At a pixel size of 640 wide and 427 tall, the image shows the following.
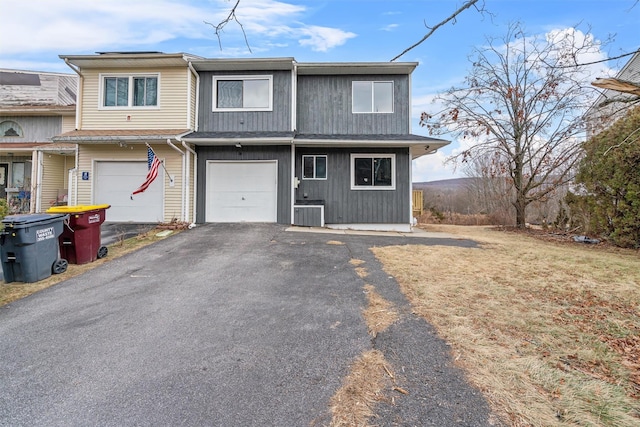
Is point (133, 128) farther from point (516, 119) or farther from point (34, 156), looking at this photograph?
point (516, 119)

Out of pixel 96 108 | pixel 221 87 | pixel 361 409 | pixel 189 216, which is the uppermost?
pixel 221 87

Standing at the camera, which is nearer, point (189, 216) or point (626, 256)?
point (626, 256)

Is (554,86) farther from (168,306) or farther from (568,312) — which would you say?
Result: (168,306)

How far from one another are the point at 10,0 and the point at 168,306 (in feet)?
18.8

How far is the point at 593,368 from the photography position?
2.58 meters

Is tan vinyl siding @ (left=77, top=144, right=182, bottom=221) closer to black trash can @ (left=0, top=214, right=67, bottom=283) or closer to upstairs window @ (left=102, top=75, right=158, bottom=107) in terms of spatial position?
upstairs window @ (left=102, top=75, right=158, bottom=107)

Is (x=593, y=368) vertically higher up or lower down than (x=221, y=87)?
lower down

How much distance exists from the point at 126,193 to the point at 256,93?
535 cm

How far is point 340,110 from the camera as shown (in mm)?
11078

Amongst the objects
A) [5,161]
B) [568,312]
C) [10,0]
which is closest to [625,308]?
[568,312]

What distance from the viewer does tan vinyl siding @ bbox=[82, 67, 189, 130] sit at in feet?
33.7

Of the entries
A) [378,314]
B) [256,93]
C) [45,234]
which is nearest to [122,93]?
[256,93]

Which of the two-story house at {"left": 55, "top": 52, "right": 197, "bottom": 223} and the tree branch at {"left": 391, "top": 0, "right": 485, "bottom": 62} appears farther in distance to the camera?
the two-story house at {"left": 55, "top": 52, "right": 197, "bottom": 223}

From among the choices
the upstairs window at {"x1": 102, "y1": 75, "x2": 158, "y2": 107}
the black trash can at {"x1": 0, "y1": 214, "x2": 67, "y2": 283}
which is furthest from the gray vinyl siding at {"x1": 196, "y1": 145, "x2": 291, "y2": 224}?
the black trash can at {"x1": 0, "y1": 214, "x2": 67, "y2": 283}
